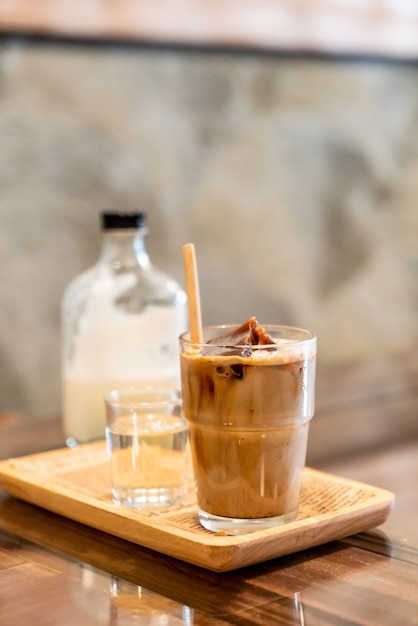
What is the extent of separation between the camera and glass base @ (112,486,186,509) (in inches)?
35.7

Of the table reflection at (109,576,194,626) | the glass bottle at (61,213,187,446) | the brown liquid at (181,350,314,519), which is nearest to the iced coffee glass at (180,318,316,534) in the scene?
the brown liquid at (181,350,314,519)

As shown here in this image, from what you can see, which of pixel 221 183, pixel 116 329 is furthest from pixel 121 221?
pixel 221 183

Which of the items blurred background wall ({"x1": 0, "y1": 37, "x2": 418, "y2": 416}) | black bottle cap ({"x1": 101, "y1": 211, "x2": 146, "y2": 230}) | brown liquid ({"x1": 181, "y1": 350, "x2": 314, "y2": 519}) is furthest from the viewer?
blurred background wall ({"x1": 0, "y1": 37, "x2": 418, "y2": 416})

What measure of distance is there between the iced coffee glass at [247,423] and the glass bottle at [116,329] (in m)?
0.48

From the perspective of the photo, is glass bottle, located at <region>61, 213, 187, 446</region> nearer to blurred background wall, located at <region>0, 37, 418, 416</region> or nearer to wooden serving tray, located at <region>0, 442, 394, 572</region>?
wooden serving tray, located at <region>0, 442, 394, 572</region>

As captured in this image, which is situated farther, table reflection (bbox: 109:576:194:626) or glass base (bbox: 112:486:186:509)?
glass base (bbox: 112:486:186:509)

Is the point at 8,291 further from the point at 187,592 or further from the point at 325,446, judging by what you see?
the point at 187,592

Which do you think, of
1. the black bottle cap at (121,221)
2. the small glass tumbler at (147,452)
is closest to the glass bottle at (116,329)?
the black bottle cap at (121,221)

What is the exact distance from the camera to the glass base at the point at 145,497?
0.91 metres

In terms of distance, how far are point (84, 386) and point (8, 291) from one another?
2.82 ft

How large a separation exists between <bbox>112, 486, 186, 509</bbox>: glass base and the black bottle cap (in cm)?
50

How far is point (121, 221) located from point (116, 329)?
0.51 feet

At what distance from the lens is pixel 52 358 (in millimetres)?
2240

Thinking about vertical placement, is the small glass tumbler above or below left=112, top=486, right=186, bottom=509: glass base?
above
